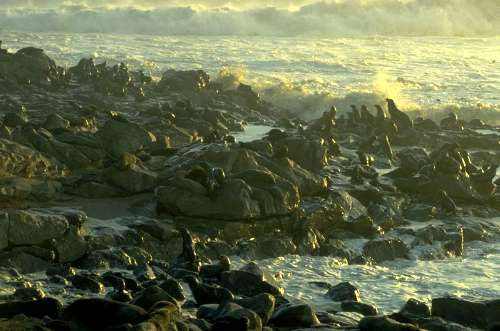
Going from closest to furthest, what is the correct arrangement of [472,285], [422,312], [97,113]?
[422,312] → [472,285] → [97,113]

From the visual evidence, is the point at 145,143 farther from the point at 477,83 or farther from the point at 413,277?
the point at 477,83

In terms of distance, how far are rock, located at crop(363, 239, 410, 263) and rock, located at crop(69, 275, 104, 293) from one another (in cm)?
560

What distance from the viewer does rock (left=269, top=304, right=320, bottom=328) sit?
12.0 metres

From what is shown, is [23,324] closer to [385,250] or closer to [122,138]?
[385,250]

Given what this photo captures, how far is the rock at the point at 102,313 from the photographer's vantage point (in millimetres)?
11156

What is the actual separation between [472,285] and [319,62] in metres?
41.9

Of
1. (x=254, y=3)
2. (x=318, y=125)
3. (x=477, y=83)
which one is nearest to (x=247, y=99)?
(x=318, y=125)

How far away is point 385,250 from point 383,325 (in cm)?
576

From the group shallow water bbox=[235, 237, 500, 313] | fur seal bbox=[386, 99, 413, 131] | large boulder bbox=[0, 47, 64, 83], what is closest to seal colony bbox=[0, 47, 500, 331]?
shallow water bbox=[235, 237, 500, 313]

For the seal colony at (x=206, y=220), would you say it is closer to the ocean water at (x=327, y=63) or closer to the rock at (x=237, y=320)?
the rock at (x=237, y=320)

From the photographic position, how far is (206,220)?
677 inches

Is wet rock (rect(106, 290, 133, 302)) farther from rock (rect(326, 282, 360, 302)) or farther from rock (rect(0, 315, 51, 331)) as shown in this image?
rock (rect(326, 282, 360, 302))

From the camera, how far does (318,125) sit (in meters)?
29.4

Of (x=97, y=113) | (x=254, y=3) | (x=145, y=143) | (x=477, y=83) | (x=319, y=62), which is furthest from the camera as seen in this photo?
(x=254, y=3)
